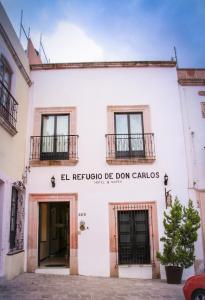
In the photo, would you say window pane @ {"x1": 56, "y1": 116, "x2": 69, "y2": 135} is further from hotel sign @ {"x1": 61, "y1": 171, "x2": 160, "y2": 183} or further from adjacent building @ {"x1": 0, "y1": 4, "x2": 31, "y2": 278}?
hotel sign @ {"x1": 61, "y1": 171, "x2": 160, "y2": 183}

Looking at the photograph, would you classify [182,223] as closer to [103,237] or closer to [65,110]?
[103,237]

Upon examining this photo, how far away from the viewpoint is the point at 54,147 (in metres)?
10.1

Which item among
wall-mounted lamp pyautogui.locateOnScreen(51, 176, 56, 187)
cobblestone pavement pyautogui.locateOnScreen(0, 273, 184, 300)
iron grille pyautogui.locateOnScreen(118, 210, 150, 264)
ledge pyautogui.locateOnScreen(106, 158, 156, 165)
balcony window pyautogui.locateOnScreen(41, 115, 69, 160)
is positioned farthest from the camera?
balcony window pyautogui.locateOnScreen(41, 115, 69, 160)

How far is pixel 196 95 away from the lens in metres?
10.5

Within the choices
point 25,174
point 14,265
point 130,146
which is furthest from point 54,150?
point 14,265

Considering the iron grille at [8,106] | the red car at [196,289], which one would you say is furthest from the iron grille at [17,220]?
the red car at [196,289]

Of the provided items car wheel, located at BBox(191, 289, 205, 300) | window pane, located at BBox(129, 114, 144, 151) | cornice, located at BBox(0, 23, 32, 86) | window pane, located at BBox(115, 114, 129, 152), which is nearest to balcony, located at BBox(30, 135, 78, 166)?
window pane, located at BBox(115, 114, 129, 152)

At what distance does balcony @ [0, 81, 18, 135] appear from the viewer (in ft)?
26.2

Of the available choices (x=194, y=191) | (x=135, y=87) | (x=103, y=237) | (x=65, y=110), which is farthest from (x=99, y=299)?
(x=135, y=87)

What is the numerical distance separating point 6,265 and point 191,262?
5.07m

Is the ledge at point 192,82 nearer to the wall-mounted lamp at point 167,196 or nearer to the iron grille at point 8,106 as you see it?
the wall-mounted lamp at point 167,196

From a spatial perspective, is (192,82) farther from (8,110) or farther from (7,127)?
(7,127)

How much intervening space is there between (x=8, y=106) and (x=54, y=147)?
2165 mm

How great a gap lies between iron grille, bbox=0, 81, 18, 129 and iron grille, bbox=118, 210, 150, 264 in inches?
175
